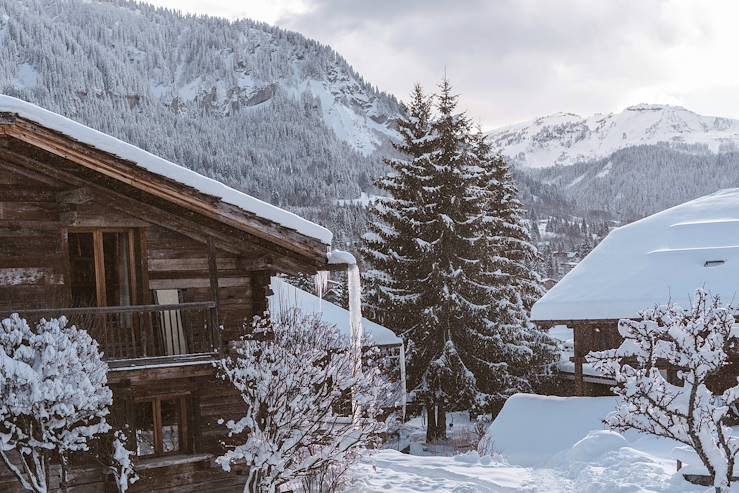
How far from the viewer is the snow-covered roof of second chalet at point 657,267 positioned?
21.8 m

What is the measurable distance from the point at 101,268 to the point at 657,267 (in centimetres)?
1754

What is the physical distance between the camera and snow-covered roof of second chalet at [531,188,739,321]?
21.8 m

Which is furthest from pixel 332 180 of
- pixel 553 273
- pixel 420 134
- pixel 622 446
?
pixel 622 446

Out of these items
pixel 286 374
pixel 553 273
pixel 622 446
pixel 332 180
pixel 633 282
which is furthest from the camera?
pixel 332 180

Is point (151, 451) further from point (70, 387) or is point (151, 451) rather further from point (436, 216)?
point (436, 216)

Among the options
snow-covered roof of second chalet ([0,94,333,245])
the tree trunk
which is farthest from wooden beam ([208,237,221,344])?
the tree trunk

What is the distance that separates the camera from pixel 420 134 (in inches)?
1118

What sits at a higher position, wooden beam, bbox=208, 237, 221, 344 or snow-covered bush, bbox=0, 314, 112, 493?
wooden beam, bbox=208, 237, 221, 344

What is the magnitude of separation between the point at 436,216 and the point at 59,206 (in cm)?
1723

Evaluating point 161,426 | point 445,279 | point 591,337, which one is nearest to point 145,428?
point 161,426

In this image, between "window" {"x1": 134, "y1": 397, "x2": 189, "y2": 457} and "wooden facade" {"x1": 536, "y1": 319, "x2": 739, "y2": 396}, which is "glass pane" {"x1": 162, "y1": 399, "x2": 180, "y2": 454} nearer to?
"window" {"x1": 134, "y1": 397, "x2": 189, "y2": 457}

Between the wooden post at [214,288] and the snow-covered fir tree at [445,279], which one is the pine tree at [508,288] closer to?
the snow-covered fir tree at [445,279]

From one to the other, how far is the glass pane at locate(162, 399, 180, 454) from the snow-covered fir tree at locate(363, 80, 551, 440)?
14.6 m

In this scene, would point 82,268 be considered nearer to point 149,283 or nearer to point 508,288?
point 149,283
